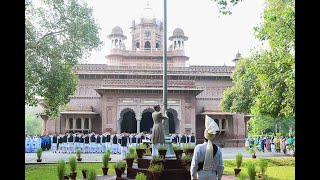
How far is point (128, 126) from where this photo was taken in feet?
121

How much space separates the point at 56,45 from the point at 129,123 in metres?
20.7

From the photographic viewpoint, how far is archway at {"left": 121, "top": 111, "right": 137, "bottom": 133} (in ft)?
120

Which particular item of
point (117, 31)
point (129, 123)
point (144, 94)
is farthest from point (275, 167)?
point (117, 31)

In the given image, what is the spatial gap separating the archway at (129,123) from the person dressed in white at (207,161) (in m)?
30.7

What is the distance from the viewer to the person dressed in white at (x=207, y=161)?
5828mm

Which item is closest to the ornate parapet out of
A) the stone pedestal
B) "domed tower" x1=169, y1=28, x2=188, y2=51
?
"domed tower" x1=169, y1=28, x2=188, y2=51

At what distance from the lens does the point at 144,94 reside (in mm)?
32469

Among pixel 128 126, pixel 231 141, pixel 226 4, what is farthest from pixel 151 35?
pixel 226 4

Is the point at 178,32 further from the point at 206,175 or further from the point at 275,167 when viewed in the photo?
the point at 206,175

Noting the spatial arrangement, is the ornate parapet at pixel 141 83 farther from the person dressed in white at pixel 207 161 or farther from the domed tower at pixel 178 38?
the person dressed in white at pixel 207 161

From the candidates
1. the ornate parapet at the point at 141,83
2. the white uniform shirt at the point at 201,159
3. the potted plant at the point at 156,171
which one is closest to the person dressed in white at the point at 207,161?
the white uniform shirt at the point at 201,159
